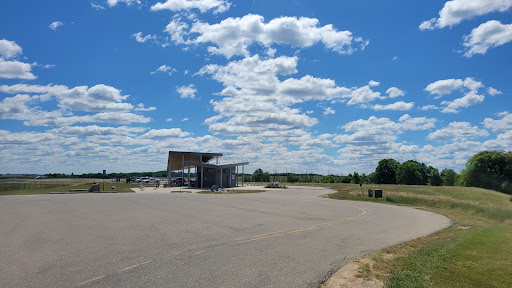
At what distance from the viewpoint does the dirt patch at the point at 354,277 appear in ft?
23.3

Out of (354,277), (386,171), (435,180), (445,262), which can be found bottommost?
(435,180)

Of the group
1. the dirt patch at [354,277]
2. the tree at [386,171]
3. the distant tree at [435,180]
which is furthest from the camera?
the distant tree at [435,180]

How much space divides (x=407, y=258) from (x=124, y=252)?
8.08m

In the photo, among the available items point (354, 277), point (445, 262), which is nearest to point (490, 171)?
point (445, 262)

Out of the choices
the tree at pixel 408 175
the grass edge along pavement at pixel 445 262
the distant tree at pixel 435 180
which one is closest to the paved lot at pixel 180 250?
the grass edge along pavement at pixel 445 262

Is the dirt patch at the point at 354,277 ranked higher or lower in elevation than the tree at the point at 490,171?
lower

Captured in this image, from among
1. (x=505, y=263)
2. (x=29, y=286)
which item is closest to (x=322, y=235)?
(x=505, y=263)

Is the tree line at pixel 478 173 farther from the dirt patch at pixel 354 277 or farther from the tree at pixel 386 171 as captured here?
the dirt patch at pixel 354 277

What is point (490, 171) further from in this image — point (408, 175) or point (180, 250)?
point (180, 250)

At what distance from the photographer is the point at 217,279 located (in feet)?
23.3

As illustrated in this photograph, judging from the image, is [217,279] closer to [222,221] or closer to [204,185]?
[222,221]

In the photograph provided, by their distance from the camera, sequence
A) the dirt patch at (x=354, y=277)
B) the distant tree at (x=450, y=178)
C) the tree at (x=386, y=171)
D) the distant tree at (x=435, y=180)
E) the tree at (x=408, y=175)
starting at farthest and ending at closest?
the distant tree at (x=435, y=180), the distant tree at (x=450, y=178), the tree at (x=386, y=171), the tree at (x=408, y=175), the dirt patch at (x=354, y=277)

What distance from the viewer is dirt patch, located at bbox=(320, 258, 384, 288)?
7102 millimetres

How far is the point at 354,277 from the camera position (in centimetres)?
761
